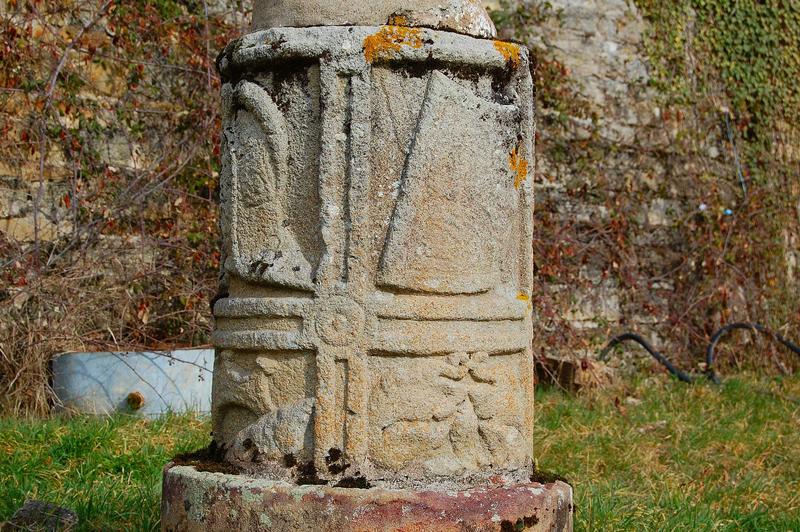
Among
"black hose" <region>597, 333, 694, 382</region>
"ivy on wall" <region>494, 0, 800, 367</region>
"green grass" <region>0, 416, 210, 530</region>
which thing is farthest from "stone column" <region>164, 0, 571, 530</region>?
"black hose" <region>597, 333, 694, 382</region>

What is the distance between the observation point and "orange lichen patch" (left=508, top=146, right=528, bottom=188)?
277 centimetres

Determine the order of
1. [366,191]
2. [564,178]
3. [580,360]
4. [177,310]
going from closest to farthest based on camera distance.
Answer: [366,191], [177,310], [580,360], [564,178]

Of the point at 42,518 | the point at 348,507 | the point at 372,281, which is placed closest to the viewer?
the point at 348,507

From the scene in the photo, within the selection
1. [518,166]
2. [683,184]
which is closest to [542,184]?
[683,184]

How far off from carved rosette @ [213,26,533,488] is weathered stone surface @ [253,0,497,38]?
0.23 feet

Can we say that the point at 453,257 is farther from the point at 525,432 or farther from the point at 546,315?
the point at 546,315

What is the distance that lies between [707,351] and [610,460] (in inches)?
122

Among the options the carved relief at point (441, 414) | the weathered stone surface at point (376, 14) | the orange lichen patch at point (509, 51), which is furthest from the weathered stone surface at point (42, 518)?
the orange lichen patch at point (509, 51)

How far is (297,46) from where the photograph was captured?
2607 mm

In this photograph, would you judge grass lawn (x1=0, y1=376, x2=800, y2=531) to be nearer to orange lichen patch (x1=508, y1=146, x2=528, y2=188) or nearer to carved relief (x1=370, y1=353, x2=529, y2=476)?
carved relief (x1=370, y1=353, x2=529, y2=476)

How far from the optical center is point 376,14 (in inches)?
105

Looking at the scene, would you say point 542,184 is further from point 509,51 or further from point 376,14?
point 376,14

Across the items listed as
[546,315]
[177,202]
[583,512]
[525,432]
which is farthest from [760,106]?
[525,432]

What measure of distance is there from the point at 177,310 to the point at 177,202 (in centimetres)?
70
